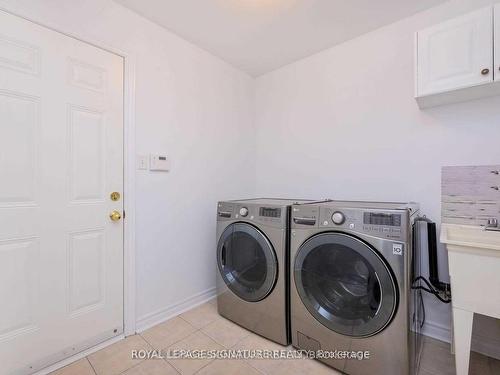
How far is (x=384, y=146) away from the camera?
6.24 ft

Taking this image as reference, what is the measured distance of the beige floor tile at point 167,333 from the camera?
1.65 meters

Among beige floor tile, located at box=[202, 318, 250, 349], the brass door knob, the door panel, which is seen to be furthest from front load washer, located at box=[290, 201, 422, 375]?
the door panel

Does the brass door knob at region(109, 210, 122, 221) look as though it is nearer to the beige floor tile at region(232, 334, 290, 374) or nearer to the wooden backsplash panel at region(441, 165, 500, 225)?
the beige floor tile at region(232, 334, 290, 374)

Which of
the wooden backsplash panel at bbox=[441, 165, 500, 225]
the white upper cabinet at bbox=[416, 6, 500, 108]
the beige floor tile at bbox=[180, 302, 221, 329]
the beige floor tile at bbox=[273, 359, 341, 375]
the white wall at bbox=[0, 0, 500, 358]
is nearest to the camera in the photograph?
the white upper cabinet at bbox=[416, 6, 500, 108]

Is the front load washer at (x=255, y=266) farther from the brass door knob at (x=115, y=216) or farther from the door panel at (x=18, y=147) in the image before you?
the door panel at (x=18, y=147)

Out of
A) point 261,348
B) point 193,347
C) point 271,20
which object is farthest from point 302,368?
point 271,20

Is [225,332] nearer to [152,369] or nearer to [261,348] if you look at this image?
[261,348]

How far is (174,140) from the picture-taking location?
199cm

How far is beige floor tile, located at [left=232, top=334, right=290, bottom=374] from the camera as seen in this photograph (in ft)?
4.74

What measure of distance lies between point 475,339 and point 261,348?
1.40 metres

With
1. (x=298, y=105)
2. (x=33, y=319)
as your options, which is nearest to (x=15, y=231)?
(x=33, y=319)

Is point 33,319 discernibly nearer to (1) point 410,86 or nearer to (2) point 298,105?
(2) point 298,105

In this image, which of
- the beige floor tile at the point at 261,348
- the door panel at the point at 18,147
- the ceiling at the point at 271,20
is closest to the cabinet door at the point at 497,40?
the ceiling at the point at 271,20

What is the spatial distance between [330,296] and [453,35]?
5.41 ft
